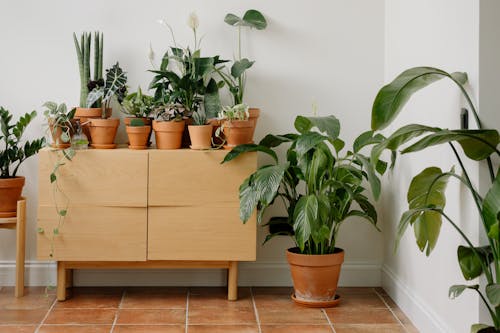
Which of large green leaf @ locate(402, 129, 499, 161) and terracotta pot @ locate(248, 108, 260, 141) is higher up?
terracotta pot @ locate(248, 108, 260, 141)

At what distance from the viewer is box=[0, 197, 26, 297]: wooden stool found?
3973 millimetres

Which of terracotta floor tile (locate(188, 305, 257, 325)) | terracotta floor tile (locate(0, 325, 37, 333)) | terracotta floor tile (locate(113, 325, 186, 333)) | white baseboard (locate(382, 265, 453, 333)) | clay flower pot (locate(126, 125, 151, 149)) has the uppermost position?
clay flower pot (locate(126, 125, 151, 149))

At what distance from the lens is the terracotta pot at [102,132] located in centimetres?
398

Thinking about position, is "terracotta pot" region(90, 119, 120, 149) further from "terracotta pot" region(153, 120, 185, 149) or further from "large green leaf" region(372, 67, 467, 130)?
"large green leaf" region(372, 67, 467, 130)

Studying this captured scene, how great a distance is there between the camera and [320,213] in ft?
12.1

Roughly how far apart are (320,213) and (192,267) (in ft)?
2.69

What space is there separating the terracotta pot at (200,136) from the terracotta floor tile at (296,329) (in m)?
1.02

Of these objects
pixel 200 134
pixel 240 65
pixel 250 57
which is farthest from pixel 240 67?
pixel 200 134

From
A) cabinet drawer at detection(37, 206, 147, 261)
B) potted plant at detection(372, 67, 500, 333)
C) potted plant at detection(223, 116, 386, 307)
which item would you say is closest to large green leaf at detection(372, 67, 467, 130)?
potted plant at detection(372, 67, 500, 333)

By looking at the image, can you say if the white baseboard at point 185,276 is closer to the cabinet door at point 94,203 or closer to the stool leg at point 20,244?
the stool leg at point 20,244

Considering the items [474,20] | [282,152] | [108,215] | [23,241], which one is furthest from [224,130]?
[474,20]

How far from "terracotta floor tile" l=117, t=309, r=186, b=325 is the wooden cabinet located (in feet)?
0.93

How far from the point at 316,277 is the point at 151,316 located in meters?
0.89

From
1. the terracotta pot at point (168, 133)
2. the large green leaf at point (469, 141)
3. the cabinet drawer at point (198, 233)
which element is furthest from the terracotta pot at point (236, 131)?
the large green leaf at point (469, 141)
